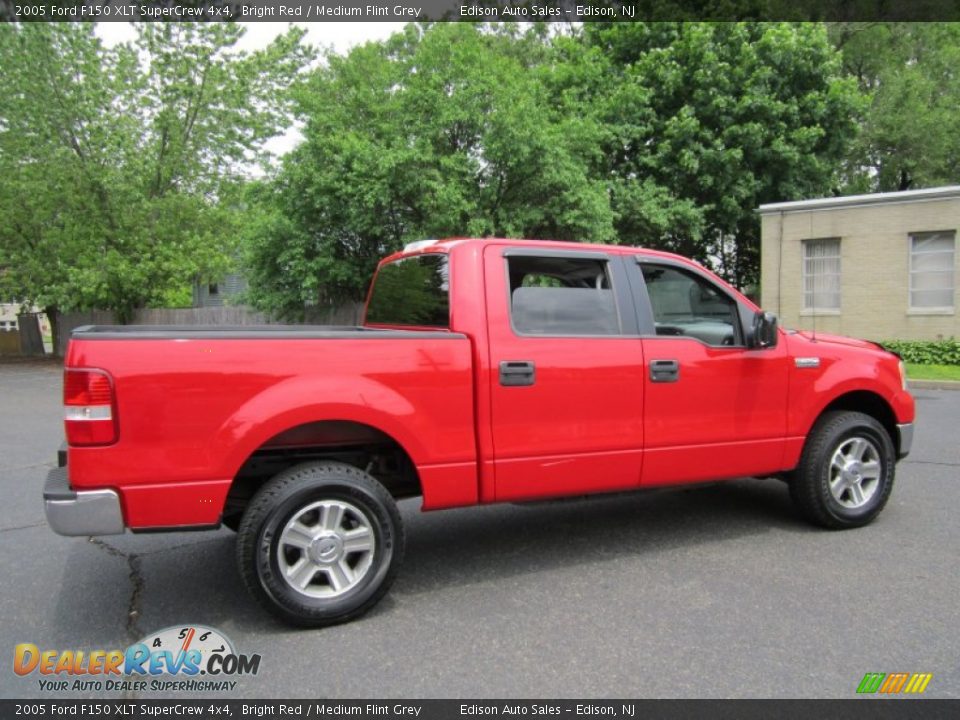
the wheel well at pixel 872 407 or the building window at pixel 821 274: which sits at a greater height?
the building window at pixel 821 274

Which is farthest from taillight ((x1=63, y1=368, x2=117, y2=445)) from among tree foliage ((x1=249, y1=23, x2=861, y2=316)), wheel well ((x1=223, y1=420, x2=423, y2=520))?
tree foliage ((x1=249, y1=23, x2=861, y2=316))

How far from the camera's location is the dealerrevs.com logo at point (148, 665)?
3.07m

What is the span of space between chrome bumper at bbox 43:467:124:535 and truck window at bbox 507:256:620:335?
2.18 meters

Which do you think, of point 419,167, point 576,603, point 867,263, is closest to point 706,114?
point 867,263

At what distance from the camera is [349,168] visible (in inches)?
632

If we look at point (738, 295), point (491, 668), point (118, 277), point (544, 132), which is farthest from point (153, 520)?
point (118, 277)

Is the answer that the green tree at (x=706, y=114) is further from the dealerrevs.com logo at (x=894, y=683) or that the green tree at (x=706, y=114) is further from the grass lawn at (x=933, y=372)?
the dealerrevs.com logo at (x=894, y=683)

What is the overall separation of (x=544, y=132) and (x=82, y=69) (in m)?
14.8

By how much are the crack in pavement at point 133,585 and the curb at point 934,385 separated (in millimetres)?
13713

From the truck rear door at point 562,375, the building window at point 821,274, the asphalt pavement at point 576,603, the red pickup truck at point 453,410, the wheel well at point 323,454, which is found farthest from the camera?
the building window at point 821,274

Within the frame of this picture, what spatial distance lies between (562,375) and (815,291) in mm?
17994

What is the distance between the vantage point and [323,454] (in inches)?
157

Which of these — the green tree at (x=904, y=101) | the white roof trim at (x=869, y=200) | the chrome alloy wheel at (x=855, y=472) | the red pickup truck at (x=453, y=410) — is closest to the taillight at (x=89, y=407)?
the red pickup truck at (x=453, y=410)

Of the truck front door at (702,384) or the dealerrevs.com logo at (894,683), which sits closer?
the dealerrevs.com logo at (894,683)
